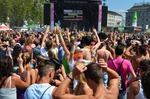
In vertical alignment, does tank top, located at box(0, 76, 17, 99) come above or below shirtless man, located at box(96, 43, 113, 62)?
below

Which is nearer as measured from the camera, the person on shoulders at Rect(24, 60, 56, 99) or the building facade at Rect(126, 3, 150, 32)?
the person on shoulders at Rect(24, 60, 56, 99)

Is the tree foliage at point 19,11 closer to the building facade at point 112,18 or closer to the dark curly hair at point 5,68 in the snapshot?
the dark curly hair at point 5,68

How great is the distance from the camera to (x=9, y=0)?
63.1 m

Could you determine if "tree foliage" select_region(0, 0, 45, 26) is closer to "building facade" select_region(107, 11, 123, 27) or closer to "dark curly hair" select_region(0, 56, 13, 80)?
"dark curly hair" select_region(0, 56, 13, 80)

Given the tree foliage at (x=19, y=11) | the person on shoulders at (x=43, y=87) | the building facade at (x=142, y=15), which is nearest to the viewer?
the person on shoulders at (x=43, y=87)

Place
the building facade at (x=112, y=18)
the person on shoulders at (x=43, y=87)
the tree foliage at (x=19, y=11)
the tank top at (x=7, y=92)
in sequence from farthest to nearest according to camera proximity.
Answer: the building facade at (x=112, y=18)
the tree foliage at (x=19, y=11)
the tank top at (x=7, y=92)
the person on shoulders at (x=43, y=87)

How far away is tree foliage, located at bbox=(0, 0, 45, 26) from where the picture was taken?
6318 centimetres

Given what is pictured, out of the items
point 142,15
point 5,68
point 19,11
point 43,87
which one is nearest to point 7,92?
point 5,68

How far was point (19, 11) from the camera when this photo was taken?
63031 millimetres

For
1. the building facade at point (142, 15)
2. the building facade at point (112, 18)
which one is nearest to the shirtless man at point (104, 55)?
the building facade at point (142, 15)

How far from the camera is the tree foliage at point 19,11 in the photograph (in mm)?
63181

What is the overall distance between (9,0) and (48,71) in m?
61.3

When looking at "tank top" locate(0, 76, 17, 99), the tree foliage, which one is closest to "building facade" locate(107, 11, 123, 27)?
the tree foliage

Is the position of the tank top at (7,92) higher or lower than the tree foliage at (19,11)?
lower
